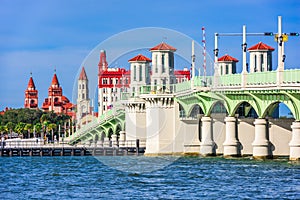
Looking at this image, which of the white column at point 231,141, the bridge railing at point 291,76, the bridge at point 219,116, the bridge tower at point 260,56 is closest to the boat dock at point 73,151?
the bridge at point 219,116

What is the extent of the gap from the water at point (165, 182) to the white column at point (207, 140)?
62.9 ft

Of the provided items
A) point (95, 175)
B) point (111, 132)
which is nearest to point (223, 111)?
point (95, 175)

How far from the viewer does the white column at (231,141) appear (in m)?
111

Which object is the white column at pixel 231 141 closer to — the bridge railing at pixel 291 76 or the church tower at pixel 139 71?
the bridge railing at pixel 291 76

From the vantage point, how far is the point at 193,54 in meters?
127

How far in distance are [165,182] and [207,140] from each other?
4536 cm

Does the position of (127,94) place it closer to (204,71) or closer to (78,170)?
(204,71)

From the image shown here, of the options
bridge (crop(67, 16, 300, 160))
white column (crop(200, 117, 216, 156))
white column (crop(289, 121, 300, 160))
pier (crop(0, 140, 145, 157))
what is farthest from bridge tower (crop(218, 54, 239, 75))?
white column (crop(289, 121, 300, 160))

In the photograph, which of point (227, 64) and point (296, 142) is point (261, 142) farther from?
point (227, 64)

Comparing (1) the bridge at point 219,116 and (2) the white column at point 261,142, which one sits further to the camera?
(2) the white column at point 261,142

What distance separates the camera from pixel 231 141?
111500mm

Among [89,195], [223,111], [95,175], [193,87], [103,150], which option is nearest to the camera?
[89,195]

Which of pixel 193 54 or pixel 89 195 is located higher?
pixel 193 54

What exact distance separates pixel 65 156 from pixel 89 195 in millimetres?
73967
